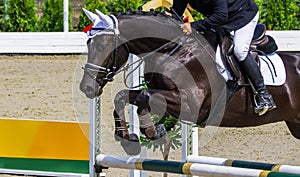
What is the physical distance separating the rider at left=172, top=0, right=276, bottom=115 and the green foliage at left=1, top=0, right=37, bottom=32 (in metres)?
9.40

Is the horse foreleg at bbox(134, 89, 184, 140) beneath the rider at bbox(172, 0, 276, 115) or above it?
beneath

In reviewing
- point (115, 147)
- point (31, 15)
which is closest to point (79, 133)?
point (115, 147)

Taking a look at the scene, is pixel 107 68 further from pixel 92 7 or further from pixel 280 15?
pixel 92 7

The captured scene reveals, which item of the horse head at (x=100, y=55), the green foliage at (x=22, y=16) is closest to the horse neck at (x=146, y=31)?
the horse head at (x=100, y=55)

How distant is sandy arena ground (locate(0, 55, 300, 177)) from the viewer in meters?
6.73

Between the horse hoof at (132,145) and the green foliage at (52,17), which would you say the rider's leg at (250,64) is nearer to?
the horse hoof at (132,145)

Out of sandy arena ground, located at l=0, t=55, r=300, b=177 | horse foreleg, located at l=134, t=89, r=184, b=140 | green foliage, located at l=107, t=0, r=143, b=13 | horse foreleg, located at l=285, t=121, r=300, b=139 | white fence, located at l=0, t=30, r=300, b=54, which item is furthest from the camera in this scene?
green foliage, located at l=107, t=0, r=143, b=13

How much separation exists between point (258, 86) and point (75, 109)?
2291 mm

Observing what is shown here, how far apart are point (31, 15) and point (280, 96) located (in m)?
9.42

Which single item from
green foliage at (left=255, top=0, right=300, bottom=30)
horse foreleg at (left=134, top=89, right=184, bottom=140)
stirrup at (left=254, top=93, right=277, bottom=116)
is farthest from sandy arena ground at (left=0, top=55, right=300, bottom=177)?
green foliage at (left=255, top=0, right=300, bottom=30)

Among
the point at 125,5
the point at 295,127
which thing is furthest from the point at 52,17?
the point at 295,127

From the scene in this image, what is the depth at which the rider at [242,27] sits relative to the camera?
4500 mm

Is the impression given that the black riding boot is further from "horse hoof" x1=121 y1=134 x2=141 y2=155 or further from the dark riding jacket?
"horse hoof" x1=121 y1=134 x2=141 y2=155

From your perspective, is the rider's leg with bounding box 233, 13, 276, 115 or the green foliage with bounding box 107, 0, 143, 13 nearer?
the rider's leg with bounding box 233, 13, 276, 115
